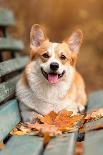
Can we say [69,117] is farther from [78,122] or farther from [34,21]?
[34,21]

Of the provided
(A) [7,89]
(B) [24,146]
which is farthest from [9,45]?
(B) [24,146]

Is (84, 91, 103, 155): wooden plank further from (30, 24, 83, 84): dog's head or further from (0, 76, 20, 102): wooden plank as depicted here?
(0, 76, 20, 102): wooden plank

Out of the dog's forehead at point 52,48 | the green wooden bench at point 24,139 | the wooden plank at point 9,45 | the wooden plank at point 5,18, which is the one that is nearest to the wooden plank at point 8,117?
the green wooden bench at point 24,139

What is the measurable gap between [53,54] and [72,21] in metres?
8.02

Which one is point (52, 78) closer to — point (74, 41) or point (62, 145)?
point (74, 41)

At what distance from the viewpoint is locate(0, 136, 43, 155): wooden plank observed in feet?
12.9

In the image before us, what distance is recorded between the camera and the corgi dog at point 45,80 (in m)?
5.66

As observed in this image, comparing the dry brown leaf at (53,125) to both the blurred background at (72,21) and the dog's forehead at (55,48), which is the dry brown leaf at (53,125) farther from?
the blurred background at (72,21)

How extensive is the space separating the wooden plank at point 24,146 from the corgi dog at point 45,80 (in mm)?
1180

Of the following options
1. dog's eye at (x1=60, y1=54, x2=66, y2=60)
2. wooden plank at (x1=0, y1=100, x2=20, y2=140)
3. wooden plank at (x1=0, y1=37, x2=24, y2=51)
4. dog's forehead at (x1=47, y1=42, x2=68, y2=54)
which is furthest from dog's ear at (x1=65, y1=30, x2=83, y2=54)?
wooden plank at (x1=0, y1=37, x2=24, y2=51)

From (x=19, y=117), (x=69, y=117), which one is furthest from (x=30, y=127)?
(x=19, y=117)

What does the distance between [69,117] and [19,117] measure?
704 mm

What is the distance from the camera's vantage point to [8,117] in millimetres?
5164

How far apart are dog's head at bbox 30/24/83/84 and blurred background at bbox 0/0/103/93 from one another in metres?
6.90
